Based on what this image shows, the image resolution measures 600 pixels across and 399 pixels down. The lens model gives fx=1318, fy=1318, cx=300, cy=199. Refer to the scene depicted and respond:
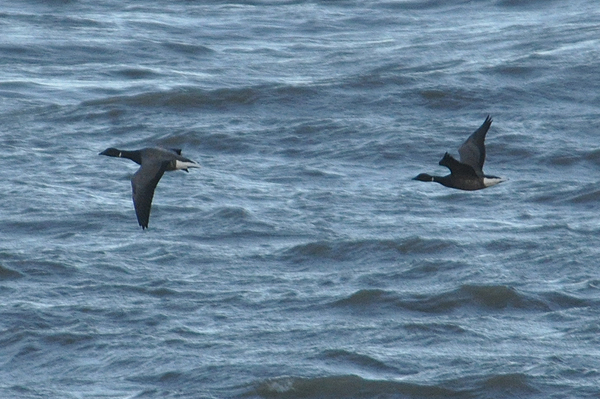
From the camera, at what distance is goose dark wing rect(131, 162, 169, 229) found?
11.8m

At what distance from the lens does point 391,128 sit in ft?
65.1


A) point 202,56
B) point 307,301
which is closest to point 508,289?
point 307,301

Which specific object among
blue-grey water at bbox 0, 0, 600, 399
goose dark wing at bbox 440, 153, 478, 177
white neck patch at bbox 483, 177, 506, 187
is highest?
goose dark wing at bbox 440, 153, 478, 177

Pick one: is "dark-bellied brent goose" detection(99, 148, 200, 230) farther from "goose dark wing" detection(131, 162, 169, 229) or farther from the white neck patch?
the white neck patch

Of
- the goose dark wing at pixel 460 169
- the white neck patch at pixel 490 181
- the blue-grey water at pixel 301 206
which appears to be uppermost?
the goose dark wing at pixel 460 169

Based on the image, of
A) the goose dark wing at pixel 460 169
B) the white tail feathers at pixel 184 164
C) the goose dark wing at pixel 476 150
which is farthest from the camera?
the goose dark wing at pixel 476 150

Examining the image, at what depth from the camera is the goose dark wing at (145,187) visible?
11766 mm

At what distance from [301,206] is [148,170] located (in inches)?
198

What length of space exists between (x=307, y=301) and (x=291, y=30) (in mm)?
11758

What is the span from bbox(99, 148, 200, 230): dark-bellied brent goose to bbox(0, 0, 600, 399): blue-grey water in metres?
1.83

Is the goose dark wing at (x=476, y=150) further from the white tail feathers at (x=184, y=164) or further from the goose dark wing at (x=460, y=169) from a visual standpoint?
the white tail feathers at (x=184, y=164)

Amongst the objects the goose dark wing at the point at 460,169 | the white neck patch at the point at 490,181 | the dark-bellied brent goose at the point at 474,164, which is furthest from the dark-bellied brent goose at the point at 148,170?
the white neck patch at the point at 490,181

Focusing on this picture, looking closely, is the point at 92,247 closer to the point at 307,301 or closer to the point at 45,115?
the point at 307,301

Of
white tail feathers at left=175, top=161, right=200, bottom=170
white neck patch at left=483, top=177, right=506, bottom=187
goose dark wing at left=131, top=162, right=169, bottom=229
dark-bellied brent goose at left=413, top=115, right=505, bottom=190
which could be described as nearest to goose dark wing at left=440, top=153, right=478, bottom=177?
dark-bellied brent goose at left=413, top=115, right=505, bottom=190
